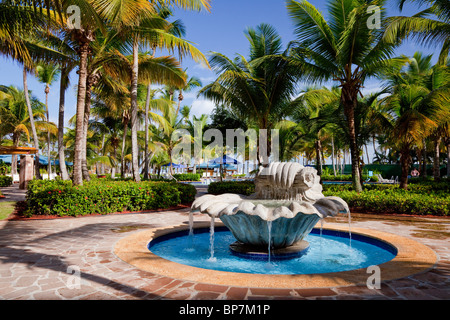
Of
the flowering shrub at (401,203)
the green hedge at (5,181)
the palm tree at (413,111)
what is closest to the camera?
the flowering shrub at (401,203)

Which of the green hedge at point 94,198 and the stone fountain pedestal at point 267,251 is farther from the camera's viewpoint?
the green hedge at point 94,198

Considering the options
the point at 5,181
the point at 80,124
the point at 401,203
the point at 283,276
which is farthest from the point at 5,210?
the point at 5,181

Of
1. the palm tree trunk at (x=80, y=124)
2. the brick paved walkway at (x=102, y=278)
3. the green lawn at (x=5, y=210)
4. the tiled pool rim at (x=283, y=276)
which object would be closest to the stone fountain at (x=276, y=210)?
the tiled pool rim at (x=283, y=276)

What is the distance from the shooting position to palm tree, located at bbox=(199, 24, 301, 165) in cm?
1282

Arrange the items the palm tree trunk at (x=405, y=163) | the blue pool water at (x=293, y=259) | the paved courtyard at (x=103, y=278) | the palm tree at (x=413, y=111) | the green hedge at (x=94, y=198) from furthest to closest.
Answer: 1. the palm tree trunk at (x=405, y=163)
2. the palm tree at (x=413, y=111)
3. the green hedge at (x=94, y=198)
4. the blue pool water at (x=293, y=259)
5. the paved courtyard at (x=103, y=278)

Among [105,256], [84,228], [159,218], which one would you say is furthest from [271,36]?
[105,256]

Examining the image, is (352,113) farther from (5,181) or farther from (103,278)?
(5,181)

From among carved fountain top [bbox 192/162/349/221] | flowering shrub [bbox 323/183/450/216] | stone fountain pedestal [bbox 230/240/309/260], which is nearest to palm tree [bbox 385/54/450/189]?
flowering shrub [bbox 323/183/450/216]

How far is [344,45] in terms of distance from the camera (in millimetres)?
10180

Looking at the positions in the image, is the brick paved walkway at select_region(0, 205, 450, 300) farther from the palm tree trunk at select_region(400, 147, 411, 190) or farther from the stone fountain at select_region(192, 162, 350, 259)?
the palm tree trunk at select_region(400, 147, 411, 190)

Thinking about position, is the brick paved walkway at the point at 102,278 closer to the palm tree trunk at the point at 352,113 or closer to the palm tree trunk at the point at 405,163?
the palm tree trunk at the point at 352,113

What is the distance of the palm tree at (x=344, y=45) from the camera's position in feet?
33.0

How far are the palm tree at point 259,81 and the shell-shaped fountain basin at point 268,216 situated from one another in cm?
850

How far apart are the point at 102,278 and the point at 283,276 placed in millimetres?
2297
